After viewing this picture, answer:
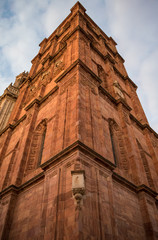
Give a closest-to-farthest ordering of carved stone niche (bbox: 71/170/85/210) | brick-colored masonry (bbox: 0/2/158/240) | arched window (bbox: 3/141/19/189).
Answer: carved stone niche (bbox: 71/170/85/210) < brick-colored masonry (bbox: 0/2/158/240) < arched window (bbox: 3/141/19/189)

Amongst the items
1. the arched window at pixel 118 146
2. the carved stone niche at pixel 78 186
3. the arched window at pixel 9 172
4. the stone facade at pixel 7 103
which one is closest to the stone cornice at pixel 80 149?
the carved stone niche at pixel 78 186

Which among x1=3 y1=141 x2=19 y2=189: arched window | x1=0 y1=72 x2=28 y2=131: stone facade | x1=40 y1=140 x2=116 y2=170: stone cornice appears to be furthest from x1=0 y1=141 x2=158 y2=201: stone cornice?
x1=0 y1=72 x2=28 y2=131: stone facade

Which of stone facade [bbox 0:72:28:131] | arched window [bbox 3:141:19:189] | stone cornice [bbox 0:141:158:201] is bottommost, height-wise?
stone cornice [bbox 0:141:158:201]

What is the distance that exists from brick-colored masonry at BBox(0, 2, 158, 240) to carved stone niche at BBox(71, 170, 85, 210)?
0.03 m

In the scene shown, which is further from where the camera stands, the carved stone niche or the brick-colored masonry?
the brick-colored masonry

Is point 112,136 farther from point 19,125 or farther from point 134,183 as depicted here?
point 19,125

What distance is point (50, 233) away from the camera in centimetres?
617

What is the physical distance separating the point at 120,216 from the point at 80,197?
7.87ft

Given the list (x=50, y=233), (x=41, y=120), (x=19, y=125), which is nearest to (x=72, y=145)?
(x=50, y=233)

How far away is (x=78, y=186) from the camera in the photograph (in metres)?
6.30

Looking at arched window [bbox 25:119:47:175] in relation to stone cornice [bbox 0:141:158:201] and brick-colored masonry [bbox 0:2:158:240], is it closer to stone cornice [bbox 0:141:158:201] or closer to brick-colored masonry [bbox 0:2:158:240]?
brick-colored masonry [bbox 0:2:158:240]

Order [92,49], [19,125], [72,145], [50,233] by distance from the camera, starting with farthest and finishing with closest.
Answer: [92,49], [19,125], [72,145], [50,233]

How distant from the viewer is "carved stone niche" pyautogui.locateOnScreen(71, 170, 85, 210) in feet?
20.3

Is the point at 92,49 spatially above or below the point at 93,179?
above
